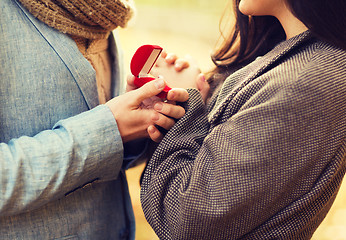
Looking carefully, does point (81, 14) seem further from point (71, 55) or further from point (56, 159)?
point (56, 159)

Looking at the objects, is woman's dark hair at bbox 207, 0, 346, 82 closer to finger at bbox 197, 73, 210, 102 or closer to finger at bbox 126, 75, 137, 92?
finger at bbox 197, 73, 210, 102

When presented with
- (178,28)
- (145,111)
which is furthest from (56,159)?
(178,28)

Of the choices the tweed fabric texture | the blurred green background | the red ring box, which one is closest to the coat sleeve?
the tweed fabric texture

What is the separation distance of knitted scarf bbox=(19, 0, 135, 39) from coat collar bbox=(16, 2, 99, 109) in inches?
0.6

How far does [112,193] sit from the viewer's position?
3.32 ft

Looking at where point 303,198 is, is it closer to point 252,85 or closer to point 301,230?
point 301,230

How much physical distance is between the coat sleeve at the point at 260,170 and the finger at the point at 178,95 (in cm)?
12

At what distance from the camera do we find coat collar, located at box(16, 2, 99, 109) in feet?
2.70

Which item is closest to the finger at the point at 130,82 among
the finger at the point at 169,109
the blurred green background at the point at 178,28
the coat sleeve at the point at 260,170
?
the finger at the point at 169,109

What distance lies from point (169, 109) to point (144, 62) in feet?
0.46

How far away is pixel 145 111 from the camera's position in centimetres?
86

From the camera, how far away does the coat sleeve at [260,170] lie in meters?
0.69

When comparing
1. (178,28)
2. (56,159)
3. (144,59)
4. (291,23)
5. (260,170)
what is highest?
(291,23)

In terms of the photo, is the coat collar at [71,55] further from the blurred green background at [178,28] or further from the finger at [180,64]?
the blurred green background at [178,28]
